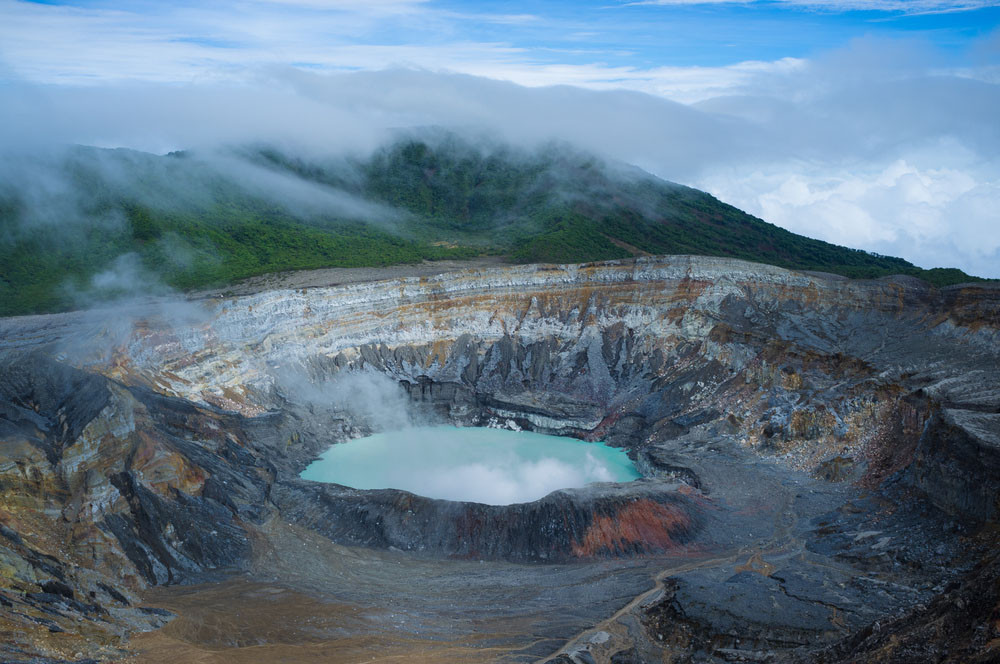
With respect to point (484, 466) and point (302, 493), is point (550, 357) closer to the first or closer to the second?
point (484, 466)

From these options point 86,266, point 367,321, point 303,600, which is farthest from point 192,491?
point 86,266

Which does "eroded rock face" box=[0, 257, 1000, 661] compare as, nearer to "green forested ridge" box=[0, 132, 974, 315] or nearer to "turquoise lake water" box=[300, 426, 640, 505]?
A: "turquoise lake water" box=[300, 426, 640, 505]

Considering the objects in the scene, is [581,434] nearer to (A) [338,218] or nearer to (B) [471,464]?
(B) [471,464]

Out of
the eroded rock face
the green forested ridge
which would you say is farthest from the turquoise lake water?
the green forested ridge

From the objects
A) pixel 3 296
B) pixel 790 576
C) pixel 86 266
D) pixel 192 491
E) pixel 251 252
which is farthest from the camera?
pixel 251 252

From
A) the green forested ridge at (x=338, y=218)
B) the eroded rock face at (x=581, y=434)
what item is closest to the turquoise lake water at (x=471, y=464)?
the eroded rock face at (x=581, y=434)

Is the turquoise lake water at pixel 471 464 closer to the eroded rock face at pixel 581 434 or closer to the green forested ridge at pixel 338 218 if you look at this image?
the eroded rock face at pixel 581 434
